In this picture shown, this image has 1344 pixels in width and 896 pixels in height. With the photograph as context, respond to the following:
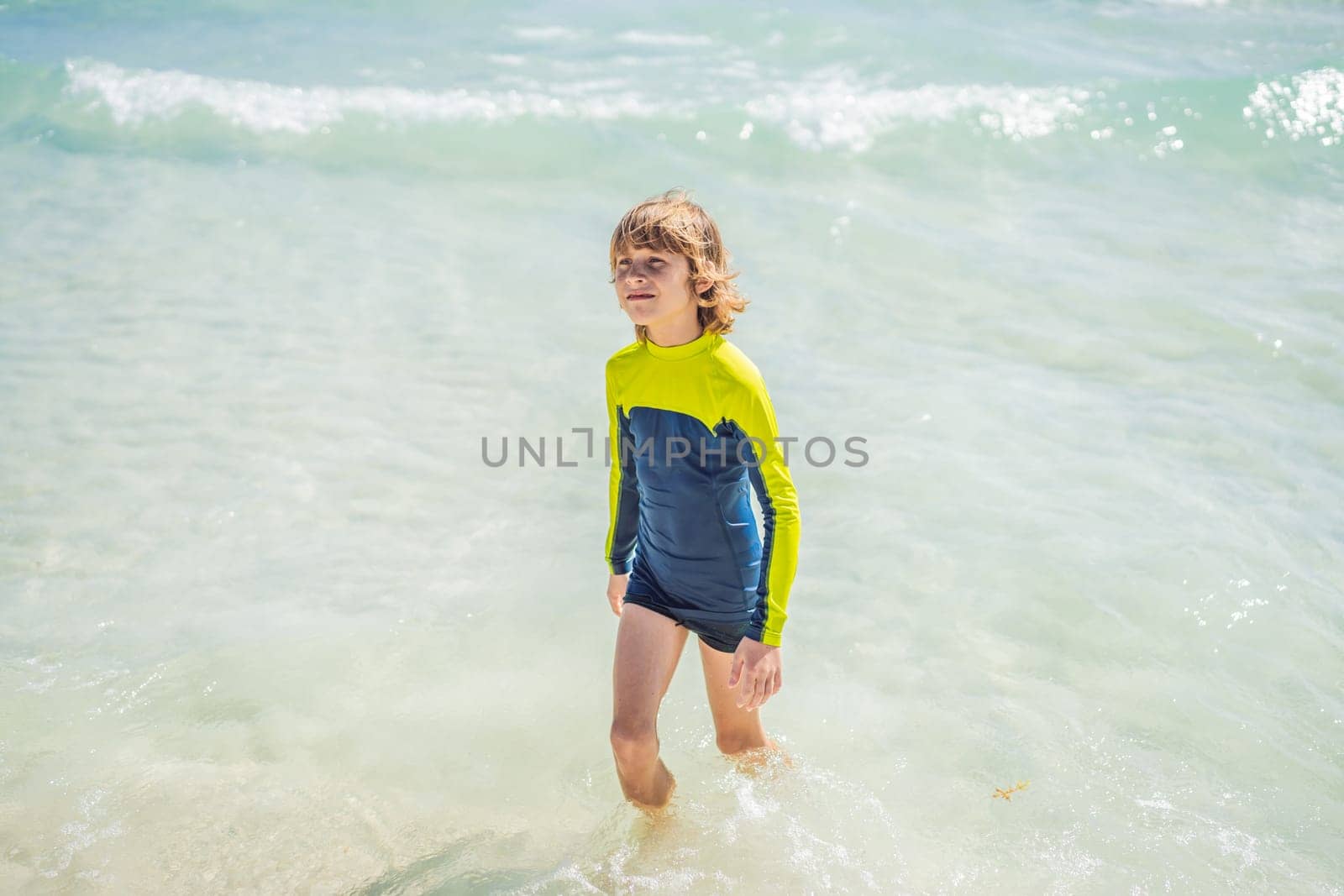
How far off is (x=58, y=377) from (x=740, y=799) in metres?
Answer: 4.57

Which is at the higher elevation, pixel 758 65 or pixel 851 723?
pixel 758 65

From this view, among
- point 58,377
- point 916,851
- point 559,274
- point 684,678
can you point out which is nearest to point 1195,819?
point 916,851

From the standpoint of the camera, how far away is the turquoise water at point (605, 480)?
3.45 meters

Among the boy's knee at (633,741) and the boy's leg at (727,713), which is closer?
the boy's knee at (633,741)

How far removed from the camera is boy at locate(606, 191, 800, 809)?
294 cm

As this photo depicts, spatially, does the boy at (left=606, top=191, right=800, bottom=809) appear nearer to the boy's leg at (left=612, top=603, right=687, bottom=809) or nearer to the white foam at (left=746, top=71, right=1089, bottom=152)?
the boy's leg at (left=612, top=603, right=687, bottom=809)

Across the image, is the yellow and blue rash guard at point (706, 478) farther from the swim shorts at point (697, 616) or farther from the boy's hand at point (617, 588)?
the boy's hand at point (617, 588)

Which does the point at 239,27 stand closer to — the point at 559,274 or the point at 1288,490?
the point at 559,274

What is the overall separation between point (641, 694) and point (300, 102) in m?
9.08

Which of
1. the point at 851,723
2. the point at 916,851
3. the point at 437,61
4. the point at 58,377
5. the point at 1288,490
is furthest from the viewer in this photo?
the point at 437,61

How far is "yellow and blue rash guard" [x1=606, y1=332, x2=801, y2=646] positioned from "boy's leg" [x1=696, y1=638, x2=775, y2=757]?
0.18 meters

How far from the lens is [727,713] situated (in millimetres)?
3391

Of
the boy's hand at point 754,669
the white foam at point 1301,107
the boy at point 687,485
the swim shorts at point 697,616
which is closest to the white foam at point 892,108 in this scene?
the white foam at point 1301,107

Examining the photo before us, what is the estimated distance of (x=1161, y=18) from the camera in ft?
47.1
